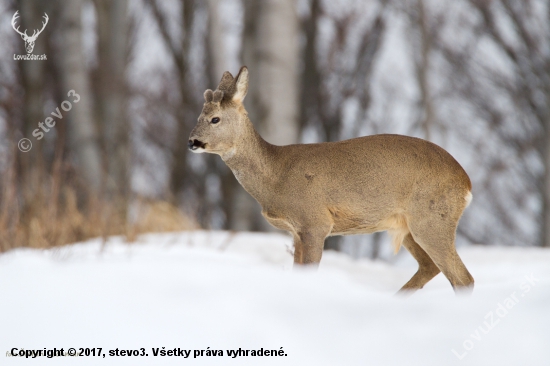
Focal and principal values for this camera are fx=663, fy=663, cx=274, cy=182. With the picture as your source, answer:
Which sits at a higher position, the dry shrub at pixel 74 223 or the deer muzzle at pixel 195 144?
the deer muzzle at pixel 195 144

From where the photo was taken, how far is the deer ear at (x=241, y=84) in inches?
146

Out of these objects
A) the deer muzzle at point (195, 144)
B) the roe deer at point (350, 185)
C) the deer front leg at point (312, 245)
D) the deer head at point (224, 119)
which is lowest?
the deer front leg at point (312, 245)

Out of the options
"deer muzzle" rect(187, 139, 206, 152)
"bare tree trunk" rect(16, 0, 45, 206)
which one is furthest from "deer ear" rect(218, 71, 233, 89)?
"bare tree trunk" rect(16, 0, 45, 206)

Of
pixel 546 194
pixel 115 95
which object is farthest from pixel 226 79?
pixel 115 95

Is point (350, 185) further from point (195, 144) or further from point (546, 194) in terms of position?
point (546, 194)

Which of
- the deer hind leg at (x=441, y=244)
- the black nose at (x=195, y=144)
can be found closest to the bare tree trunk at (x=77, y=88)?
the black nose at (x=195, y=144)

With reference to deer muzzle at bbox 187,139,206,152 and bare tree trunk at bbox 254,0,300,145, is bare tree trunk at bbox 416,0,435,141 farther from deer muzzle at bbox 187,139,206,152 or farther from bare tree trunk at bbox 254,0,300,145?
deer muzzle at bbox 187,139,206,152

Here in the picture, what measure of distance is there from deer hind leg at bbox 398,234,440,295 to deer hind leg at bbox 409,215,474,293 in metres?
0.29

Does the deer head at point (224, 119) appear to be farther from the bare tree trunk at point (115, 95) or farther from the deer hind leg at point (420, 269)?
the bare tree trunk at point (115, 95)

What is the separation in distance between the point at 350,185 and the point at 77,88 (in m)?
8.87

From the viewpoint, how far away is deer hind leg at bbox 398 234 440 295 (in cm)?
392

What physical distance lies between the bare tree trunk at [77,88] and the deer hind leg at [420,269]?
26.3 ft

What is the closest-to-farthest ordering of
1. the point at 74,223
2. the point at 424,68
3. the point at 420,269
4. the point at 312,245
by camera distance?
1. the point at 312,245
2. the point at 420,269
3. the point at 74,223
4. the point at 424,68

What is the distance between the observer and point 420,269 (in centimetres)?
397
